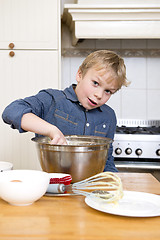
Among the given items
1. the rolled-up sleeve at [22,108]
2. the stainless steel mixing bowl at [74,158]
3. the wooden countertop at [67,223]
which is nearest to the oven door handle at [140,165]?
the rolled-up sleeve at [22,108]

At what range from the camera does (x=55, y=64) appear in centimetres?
215

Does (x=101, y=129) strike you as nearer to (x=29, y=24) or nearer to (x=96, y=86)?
(x=96, y=86)

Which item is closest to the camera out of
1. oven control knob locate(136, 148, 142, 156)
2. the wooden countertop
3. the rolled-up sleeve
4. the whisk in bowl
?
the wooden countertop

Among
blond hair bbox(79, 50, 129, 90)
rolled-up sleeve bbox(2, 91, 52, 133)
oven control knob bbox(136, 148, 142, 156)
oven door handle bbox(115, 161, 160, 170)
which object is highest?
blond hair bbox(79, 50, 129, 90)

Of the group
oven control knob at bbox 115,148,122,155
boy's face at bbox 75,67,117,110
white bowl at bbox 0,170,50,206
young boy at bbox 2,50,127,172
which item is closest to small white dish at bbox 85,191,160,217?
white bowl at bbox 0,170,50,206

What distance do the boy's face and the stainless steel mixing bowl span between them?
43cm

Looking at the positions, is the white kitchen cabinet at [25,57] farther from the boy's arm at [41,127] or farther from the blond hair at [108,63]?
the boy's arm at [41,127]

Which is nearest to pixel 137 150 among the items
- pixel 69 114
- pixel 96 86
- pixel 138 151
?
pixel 138 151

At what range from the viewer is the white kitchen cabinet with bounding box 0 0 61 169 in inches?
84.0

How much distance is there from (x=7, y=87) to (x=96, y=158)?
4.68ft

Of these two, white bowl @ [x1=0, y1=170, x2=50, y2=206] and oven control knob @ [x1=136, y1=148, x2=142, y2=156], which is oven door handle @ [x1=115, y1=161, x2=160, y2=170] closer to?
oven control knob @ [x1=136, y1=148, x2=142, y2=156]

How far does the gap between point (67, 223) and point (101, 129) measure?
2.93ft

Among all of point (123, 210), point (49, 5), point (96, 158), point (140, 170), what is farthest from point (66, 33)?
point (123, 210)

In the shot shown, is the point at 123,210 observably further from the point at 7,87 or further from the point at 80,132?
the point at 7,87
